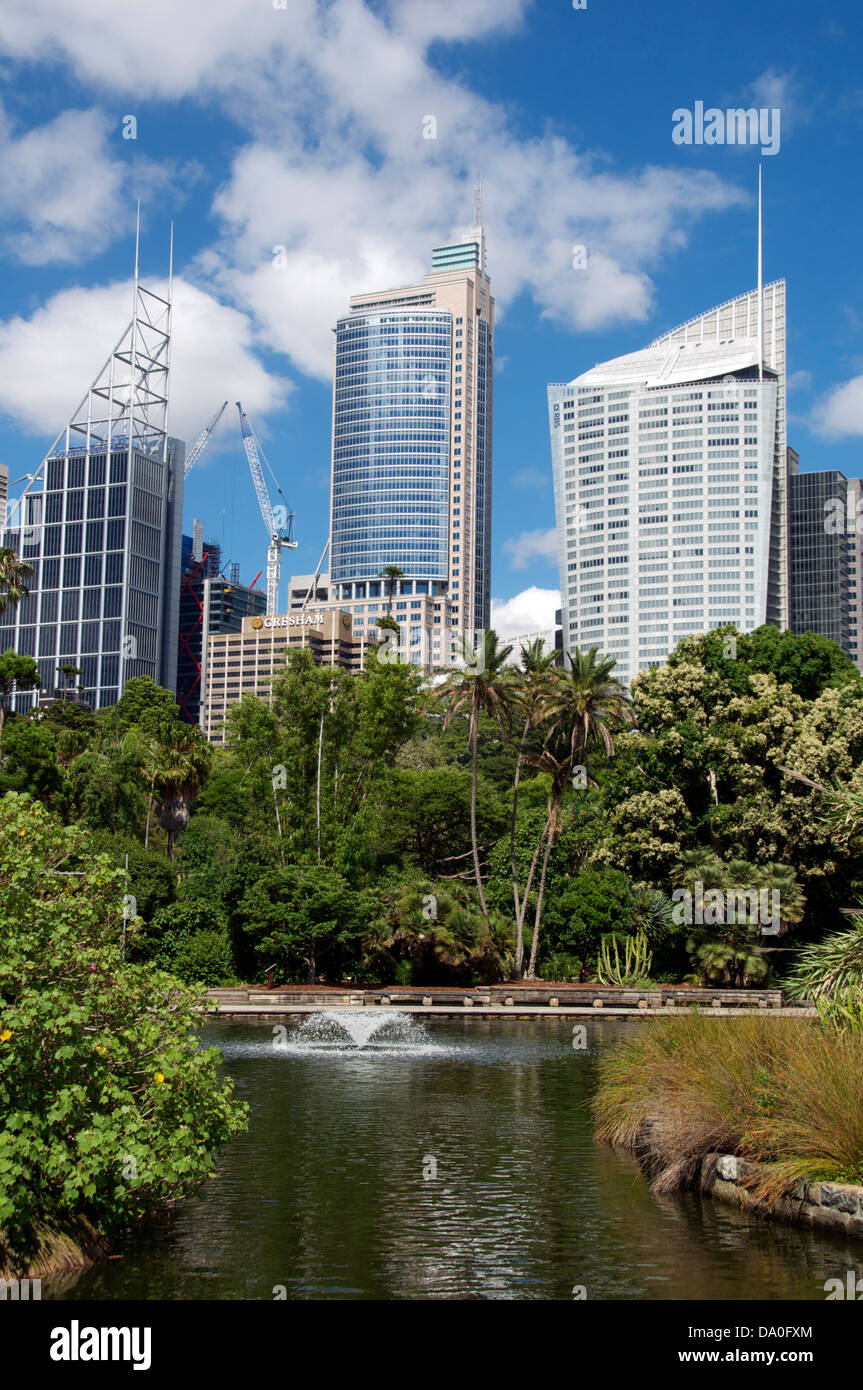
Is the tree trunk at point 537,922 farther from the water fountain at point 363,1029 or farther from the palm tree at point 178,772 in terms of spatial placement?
the palm tree at point 178,772

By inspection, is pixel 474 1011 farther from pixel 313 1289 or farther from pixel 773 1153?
pixel 313 1289

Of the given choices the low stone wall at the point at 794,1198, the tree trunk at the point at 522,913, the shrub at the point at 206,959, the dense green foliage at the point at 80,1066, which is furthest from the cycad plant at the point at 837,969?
the shrub at the point at 206,959

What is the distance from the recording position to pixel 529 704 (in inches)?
2028

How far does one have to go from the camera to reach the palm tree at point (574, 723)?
49375 millimetres

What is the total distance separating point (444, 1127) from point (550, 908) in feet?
98.2

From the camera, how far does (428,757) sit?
8931cm

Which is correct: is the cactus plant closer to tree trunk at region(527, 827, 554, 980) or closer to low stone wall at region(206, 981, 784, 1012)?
tree trunk at region(527, 827, 554, 980)

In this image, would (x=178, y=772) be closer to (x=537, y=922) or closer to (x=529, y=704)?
(x=529, y=704)

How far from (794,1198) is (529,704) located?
36984 millimetres

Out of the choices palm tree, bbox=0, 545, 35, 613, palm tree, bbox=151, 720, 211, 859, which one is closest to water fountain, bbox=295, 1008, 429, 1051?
palm tree, bbox=151, 720, 211, 859

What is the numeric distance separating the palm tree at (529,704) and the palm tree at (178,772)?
16.0 meters

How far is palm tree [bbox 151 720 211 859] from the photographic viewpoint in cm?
5800
